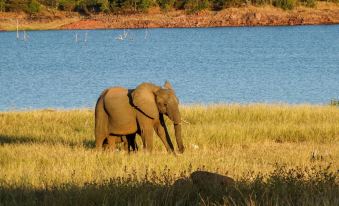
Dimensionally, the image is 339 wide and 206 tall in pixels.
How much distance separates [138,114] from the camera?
13516 mm

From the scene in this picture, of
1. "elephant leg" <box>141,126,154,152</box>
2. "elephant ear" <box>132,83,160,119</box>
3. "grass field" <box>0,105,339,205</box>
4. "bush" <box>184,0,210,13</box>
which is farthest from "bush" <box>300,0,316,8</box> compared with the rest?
"elephant leg" <box>141,126,154,152</box>

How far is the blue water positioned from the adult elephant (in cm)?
1770

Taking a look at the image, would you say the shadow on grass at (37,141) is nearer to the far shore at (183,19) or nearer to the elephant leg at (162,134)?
the elephant leg at (162,134)

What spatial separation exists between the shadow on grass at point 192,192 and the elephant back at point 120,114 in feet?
15.6

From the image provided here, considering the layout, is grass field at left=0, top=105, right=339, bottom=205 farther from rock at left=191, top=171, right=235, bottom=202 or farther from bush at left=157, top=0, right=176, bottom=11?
bush at left=157, top=0, right=176, bottom=11

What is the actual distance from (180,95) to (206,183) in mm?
29695

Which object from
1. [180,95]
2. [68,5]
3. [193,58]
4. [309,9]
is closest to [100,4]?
[68,5]

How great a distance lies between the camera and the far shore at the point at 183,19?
116000 millimetres

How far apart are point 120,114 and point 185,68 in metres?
41.3

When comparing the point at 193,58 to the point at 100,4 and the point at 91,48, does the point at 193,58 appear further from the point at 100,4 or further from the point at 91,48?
the point at 100,4

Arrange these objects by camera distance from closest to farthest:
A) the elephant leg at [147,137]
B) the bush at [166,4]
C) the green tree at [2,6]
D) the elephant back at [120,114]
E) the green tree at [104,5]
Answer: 1. the elephant leg at [147,137]
2. the elephant back at [120,114]
3. the green tree at [2,6]
4. the green tree at [104,5]
5. the bush at [166,4]

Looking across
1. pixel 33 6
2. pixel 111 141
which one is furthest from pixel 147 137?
pixel 33 6

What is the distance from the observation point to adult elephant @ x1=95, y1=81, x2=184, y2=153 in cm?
Result: 1340

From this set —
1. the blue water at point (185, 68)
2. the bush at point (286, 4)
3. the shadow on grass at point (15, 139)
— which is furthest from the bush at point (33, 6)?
the shadow on grass at point (15, 139)
